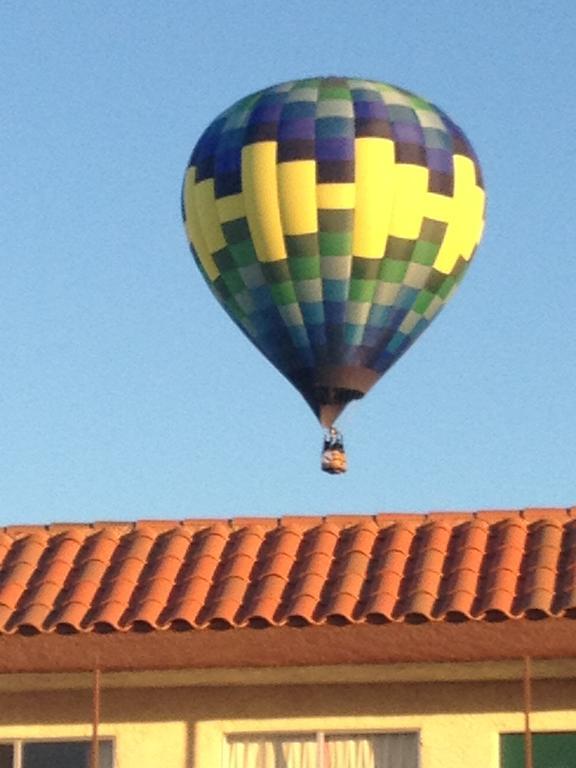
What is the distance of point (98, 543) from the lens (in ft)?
82.0

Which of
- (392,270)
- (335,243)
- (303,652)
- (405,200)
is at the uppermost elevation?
(405,200)

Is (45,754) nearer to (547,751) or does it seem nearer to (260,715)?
(260,715)

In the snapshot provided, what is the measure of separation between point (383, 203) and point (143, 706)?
21715mm

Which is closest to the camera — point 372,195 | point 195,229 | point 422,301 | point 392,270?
point 372,195

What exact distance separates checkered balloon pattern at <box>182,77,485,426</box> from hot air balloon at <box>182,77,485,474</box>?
3cm

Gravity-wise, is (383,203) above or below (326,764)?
above

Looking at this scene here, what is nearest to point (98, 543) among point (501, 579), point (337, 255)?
point (501, 579)

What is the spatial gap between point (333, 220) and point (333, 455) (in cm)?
580

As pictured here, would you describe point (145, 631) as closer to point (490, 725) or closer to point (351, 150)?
point (490, 725)

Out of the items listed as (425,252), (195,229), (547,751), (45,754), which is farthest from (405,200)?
(547,751)

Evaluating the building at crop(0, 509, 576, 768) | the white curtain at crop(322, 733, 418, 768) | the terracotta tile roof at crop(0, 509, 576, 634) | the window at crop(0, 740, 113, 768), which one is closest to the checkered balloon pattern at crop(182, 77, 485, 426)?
the terracotta tile roof at crop(0, 509, 576, 634)

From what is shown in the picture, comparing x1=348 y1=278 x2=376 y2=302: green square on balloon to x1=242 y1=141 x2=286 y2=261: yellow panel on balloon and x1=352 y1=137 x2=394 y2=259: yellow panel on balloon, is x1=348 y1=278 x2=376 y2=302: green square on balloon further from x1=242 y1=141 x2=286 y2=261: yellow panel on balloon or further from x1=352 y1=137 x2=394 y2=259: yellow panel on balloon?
x1=242 y1=141 x2=286 y2=261: yellow panel on balloon

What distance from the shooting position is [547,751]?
23172 mm

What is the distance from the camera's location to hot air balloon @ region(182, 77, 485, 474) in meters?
44.2
